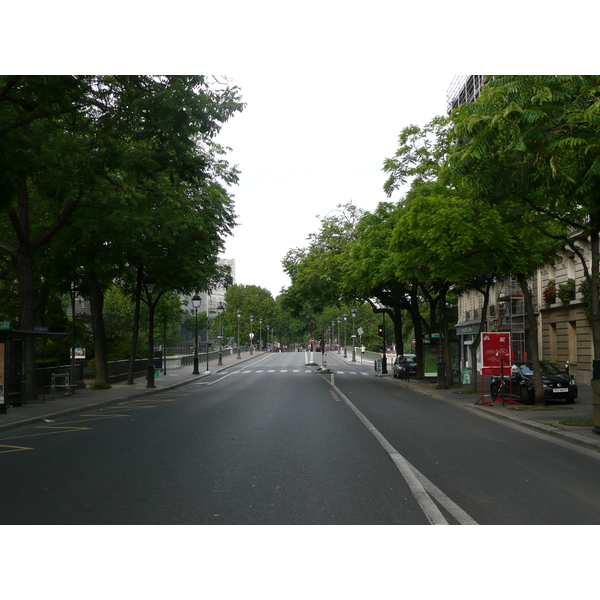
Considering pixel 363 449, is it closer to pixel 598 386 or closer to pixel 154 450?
pixel 154 450

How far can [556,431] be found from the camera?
1303 cm

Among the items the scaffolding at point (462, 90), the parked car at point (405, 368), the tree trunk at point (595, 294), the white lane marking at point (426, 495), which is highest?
the scaffolding at point (462, 90)

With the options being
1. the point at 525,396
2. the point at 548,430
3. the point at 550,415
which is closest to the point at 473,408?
the point at 525,396

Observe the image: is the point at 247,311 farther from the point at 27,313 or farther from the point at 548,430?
the point at 548,430

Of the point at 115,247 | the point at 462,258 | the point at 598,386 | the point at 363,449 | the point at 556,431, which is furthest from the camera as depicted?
the point at 115,247

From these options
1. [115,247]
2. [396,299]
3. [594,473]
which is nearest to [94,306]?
[115,247]

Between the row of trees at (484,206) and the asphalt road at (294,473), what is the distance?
15.3ft

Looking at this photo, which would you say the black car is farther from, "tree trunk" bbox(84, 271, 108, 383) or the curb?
"tree trunk" bbox(84, 271, 108, 383)

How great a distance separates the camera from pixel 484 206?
1770 cm

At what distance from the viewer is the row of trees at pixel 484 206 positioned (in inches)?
378

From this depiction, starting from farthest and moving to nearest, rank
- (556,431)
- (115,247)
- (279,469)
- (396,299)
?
(396,299) < (115,247) < (556,431) < (279,469)

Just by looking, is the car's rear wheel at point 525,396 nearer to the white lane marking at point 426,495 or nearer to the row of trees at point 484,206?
the row of trees at point 484,206

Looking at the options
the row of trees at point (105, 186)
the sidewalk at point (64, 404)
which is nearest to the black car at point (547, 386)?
the row of trees at point (105, 186)

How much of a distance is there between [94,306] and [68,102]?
52.6ft
